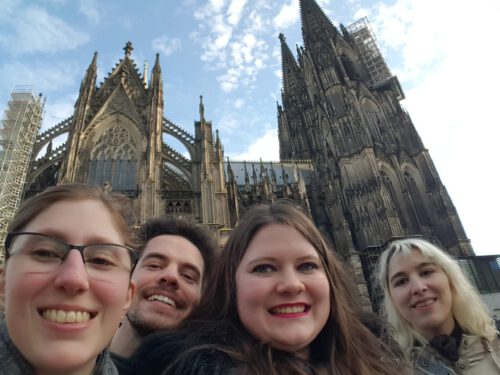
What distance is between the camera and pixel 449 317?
2.63 metres

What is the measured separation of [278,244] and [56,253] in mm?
991

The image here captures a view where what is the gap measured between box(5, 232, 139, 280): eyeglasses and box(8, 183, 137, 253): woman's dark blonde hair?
3.8 inches

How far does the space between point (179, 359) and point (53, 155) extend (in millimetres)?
19619

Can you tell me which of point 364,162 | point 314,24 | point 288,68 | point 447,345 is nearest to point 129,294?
point 447,345

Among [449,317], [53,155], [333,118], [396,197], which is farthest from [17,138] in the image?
[396,197]

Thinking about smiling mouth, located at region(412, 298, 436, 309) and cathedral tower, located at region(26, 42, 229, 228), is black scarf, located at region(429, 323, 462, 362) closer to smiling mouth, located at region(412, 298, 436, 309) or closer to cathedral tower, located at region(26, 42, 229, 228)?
smiling mouth, located at region(412, 298, 436, 309)

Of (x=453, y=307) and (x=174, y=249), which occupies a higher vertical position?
(x=174, y=249)

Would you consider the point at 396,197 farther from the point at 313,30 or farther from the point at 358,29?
the point at 358,29

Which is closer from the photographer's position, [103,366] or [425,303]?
[103,366]

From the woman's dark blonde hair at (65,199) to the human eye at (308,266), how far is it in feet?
2.81

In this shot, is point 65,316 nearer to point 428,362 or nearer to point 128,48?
point 428,362

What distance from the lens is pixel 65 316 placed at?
3.87 feet

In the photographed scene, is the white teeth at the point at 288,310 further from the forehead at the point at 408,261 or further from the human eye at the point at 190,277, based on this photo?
the forehead at the point at 408,261

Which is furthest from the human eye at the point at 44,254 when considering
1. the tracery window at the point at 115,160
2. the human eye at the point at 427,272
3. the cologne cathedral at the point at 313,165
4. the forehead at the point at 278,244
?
the tracery window at the point at 115,160
